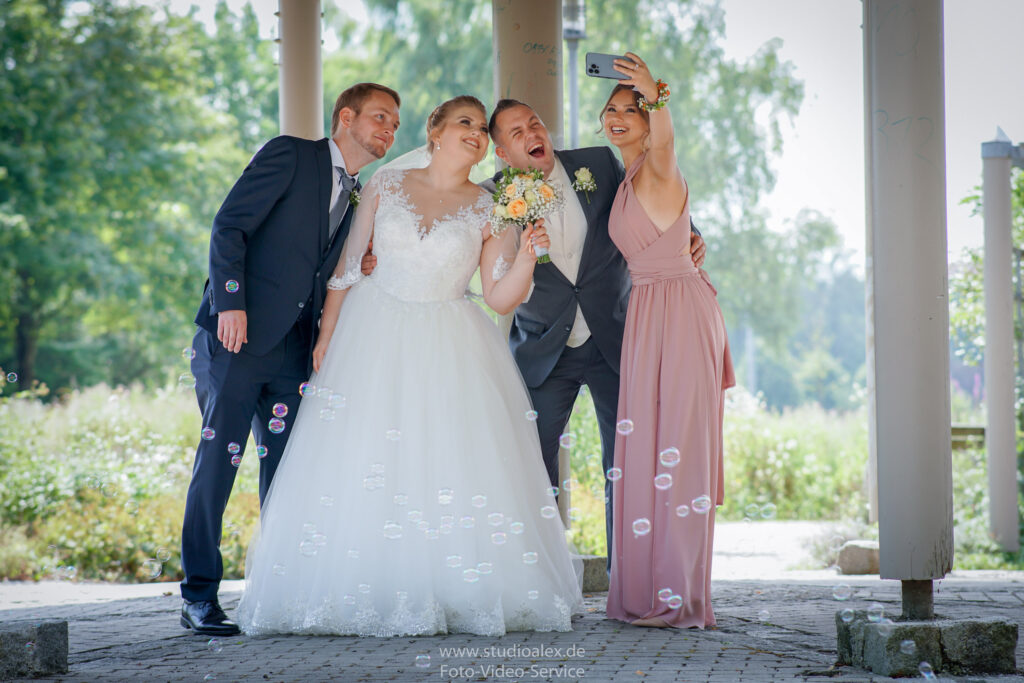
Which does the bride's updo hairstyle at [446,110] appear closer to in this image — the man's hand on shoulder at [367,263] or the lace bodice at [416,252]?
the lace bodice at [416,252]

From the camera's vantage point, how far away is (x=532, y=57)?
6.36 meters

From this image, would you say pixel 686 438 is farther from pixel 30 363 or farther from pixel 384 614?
pixel 30 363

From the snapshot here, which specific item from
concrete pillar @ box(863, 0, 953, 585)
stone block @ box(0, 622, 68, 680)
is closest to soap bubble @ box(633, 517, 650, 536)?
concrete pillar @ box(863, 0, 953, 585)

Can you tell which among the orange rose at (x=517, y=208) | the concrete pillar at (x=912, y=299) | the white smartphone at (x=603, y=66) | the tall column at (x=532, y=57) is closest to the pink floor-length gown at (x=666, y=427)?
Answer: the white smartphone at (x=603, y=66)

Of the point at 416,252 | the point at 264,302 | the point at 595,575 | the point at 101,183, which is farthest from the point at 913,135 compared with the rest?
the point at 101,183

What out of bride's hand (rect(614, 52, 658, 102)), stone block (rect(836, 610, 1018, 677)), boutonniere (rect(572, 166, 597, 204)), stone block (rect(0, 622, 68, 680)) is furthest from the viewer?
boutonniere (rect(572, 166, 597, 204))

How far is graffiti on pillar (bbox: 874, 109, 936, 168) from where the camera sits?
3895 millimetres

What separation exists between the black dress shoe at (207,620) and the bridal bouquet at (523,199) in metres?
2.19

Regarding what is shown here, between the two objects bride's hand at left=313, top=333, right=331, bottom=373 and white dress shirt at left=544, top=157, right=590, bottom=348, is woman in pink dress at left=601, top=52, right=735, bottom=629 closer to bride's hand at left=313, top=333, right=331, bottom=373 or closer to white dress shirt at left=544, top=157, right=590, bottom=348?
white dress shirt at left=544, top=157, right=590, bottom=348

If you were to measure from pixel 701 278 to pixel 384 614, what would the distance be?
7.04 ft

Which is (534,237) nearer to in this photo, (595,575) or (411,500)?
(411,500)

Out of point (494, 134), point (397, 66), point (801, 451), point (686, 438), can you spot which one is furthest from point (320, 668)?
point (397, 66)

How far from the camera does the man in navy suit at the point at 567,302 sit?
517 cm

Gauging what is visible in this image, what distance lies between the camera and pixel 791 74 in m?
26.4
